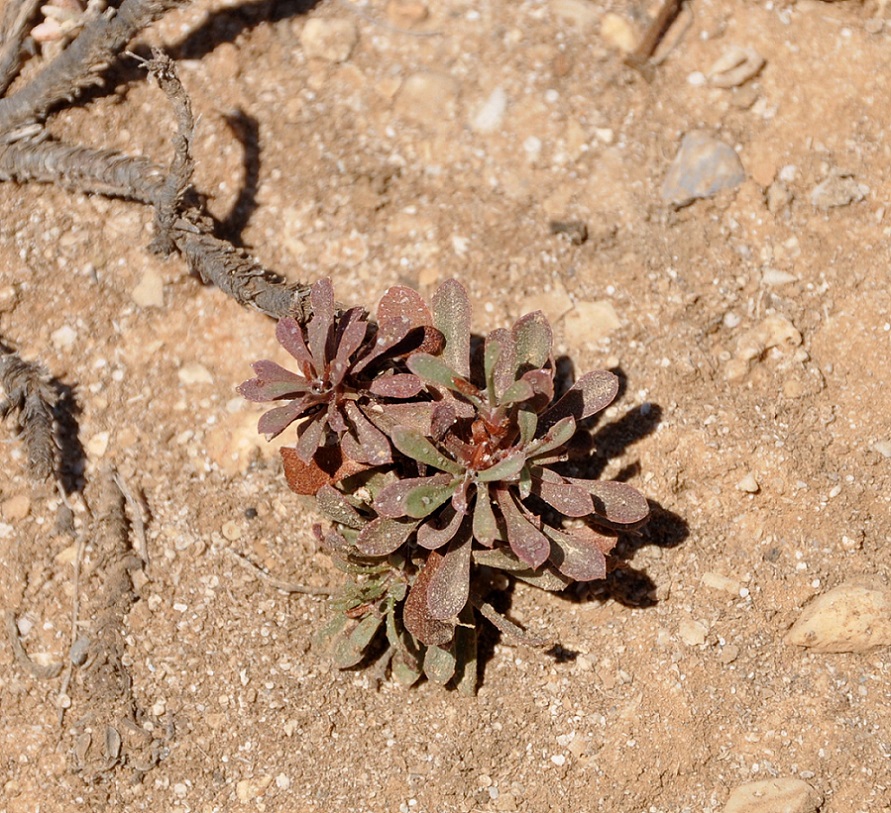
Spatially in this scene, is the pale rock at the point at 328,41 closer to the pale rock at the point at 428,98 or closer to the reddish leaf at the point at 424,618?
the pale rock at the point at 428,98

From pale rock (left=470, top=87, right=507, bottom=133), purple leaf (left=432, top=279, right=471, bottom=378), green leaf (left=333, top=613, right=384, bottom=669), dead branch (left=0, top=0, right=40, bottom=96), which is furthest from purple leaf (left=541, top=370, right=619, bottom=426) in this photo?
dead branch (left=0, top=0, right=40, bottom=96)

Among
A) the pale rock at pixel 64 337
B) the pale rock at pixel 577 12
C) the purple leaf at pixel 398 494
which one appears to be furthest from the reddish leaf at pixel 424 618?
the pale rock at pixel 577 12

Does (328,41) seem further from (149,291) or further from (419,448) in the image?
(419,448)

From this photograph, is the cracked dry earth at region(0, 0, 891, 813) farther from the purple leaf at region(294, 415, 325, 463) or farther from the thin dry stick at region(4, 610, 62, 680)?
the purple leaf at region(294, 415, 325, 463)

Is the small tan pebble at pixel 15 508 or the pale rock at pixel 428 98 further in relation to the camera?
the pale rock at pixel 428 98

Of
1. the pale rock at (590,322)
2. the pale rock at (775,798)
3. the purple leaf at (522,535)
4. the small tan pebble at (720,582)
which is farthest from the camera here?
the pale rock at (590,322)

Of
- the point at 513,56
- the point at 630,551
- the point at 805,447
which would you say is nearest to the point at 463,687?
the point at 630,551
